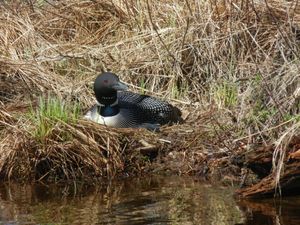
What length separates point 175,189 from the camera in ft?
22.5

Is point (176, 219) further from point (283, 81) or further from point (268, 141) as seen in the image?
point (283, 81)

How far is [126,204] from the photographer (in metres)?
6.38

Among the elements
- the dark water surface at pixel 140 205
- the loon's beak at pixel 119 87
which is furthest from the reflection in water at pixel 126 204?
the loon's beak at pixel 119 87

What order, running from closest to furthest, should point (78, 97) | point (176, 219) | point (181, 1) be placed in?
1. point (176, 219)
2. point (78, 97)
3. point (181, 1)

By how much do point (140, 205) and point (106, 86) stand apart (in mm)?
2378

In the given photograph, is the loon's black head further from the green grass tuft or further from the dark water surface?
the dark water surface

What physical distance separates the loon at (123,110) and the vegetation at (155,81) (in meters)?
0.21

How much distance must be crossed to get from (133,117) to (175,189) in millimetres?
1780

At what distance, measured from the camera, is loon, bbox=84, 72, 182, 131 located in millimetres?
8359

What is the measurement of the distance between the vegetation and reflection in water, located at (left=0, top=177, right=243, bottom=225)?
300 millimetres

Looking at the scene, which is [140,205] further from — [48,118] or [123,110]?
[123,110]

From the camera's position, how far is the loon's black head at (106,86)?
848cm

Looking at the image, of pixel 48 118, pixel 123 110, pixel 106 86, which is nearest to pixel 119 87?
pixel 106 86

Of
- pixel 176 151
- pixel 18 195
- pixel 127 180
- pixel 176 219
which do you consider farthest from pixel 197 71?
pixel 176 219
